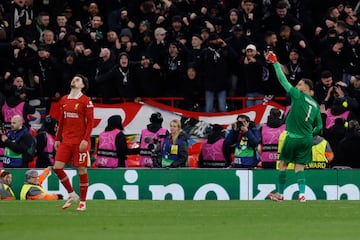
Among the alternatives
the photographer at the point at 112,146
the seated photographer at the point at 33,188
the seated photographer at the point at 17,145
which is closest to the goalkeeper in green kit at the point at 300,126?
Answer: the seated photographer at the point at 33,188

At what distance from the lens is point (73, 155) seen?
57.9ft

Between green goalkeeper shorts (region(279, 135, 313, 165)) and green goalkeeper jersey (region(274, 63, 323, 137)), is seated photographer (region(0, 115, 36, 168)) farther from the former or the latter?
green goalkeeper jersey (region(274, 63, 323, 137))

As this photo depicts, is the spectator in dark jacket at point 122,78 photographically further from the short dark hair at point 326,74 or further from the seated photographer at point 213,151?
the short dark hair at point 326,74

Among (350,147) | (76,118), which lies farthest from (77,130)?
(350,147)

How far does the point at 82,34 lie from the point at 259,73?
15.7ft

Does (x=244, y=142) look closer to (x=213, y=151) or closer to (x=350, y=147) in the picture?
(x=213, y=151)

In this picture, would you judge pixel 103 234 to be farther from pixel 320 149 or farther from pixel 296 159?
pixel 320 149

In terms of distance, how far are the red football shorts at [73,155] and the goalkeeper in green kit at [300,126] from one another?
350 cm

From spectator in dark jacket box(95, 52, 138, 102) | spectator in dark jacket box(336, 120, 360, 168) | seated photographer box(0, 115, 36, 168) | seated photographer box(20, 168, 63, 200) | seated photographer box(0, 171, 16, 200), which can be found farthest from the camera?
spectator in dark jacket box(95, 52, 138, 102)

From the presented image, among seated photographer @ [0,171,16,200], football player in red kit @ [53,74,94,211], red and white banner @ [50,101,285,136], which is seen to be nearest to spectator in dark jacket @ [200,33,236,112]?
red and white banner @ [50,101,285,136]

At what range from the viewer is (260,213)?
16.8 meters

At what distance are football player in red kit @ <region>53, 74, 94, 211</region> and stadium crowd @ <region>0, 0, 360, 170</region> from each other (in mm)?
7408

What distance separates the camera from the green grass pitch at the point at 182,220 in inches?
545

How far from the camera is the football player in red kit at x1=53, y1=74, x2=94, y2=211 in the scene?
684 inches
